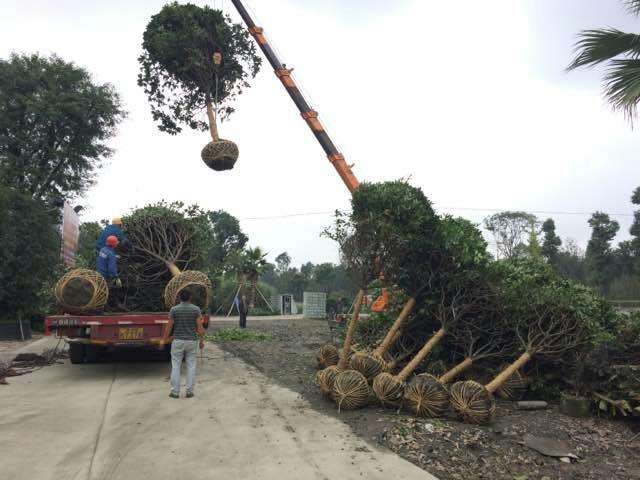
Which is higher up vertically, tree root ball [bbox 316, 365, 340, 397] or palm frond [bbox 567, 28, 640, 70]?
palm frond [bbox 567, 28, 640, 70]

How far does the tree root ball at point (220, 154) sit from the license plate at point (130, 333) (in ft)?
17.2

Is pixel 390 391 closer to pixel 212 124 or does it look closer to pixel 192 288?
pixel 192 288

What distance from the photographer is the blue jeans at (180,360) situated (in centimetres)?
699

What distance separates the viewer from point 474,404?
6.09 meters

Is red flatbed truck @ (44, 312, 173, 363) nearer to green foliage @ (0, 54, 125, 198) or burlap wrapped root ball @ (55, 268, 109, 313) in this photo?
burlap wrapped root ball @ (55, 268, 109, 313)

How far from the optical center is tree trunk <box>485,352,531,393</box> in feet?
22.8

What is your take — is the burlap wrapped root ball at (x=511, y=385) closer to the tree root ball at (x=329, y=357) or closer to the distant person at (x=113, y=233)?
the tree root ball at (x=329, y=357)

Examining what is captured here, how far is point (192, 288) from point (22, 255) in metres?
12.2

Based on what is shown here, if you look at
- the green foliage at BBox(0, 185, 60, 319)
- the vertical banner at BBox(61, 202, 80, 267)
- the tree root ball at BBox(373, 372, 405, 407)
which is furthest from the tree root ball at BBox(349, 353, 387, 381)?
the green foliage at BBox(0, 185, 60, 319)

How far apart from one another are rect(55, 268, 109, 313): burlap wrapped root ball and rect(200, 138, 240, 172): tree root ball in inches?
186

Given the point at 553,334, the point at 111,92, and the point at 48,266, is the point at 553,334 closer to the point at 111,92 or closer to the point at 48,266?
the point at 48,266

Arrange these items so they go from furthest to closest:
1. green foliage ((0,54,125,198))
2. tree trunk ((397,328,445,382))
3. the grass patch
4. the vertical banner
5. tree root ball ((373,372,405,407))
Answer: green foliage ((0,54,125,198)) < the grass patch < the vertical banner < tree trunk ((397,328,445,382)) < tree root ball ((373,372,405,407))

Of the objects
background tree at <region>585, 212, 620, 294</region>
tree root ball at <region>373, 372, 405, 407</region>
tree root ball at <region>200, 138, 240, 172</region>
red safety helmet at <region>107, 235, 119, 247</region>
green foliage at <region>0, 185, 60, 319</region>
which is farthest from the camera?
background tree at <region>585, 212, 620, 294</region>

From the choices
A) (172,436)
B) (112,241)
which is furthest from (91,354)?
(172,436)
